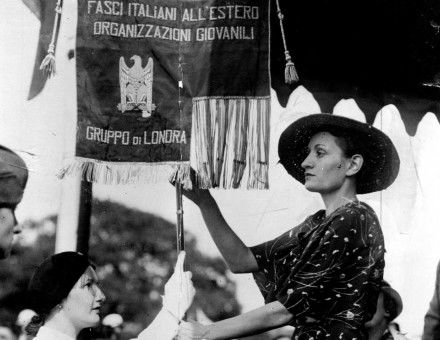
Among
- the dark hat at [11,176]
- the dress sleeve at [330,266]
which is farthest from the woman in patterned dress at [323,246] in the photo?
the dark hat at [11,176]

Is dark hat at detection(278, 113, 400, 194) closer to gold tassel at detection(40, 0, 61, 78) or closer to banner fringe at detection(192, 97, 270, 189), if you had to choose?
banner fringe at detection(192, 97, 270, 189)

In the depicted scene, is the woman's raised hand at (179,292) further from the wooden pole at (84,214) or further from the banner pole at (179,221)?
the wooden pole at (84,214)

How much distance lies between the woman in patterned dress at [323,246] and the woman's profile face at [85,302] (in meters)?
0.51

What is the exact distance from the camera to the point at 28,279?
5.29 metres

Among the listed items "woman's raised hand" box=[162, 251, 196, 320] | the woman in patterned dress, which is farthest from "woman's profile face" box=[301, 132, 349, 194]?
"woman's raised hand" box=[162, 251, 196, 320]

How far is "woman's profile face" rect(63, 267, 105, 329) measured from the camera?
5.19 meters

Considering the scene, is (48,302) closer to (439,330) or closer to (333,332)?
(333,332)

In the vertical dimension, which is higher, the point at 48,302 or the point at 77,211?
the point at 77,211

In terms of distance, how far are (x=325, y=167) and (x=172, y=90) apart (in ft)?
3.29

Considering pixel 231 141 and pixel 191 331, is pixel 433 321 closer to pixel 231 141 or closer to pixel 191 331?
pixel 191 331

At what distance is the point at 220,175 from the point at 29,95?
3.96 ft

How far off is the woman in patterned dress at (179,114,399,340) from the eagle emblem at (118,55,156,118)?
58 centimetres

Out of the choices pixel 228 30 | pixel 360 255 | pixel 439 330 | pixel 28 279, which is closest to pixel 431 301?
pixel 439 330

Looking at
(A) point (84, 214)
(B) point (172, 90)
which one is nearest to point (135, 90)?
(B) point (172, 90)
